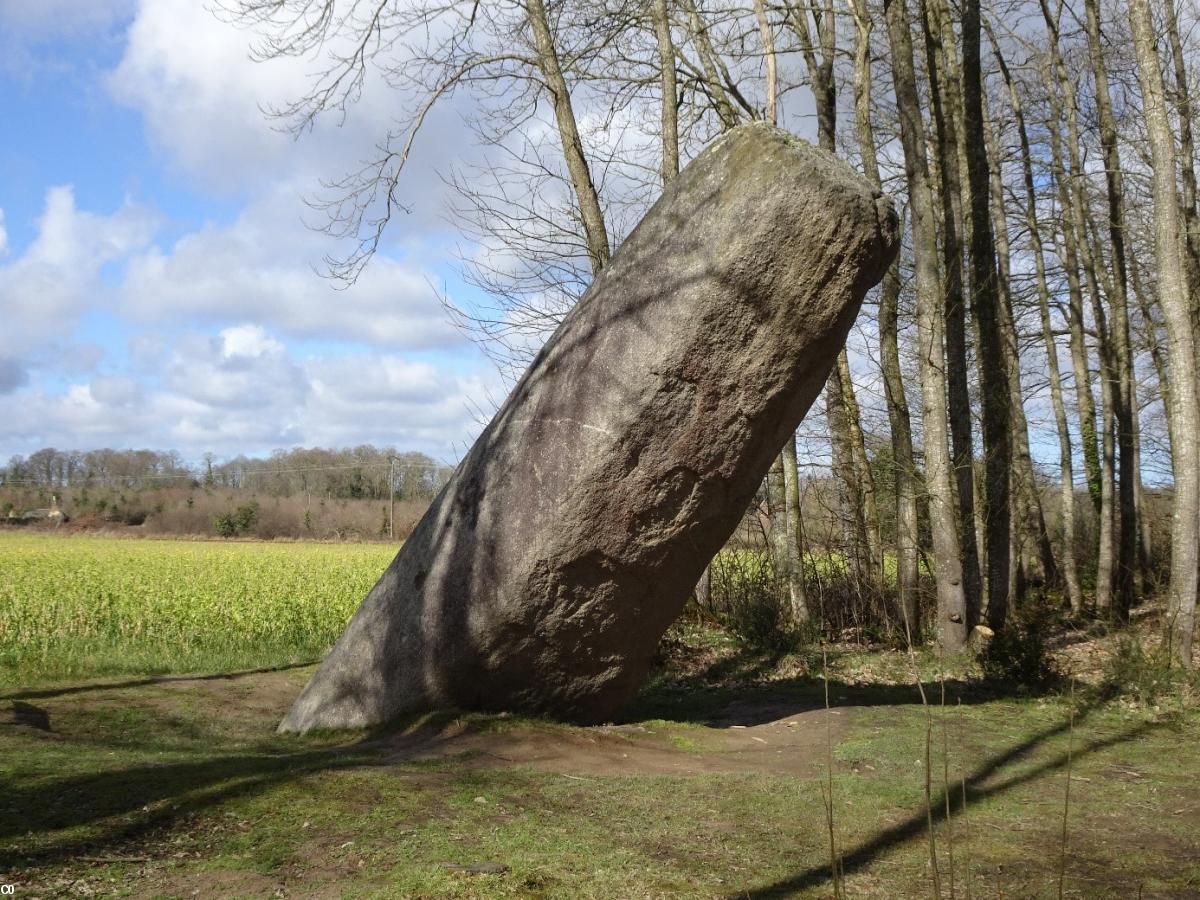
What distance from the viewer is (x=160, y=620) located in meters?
12.0

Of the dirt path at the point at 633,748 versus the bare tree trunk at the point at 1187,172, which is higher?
the bare tree trunk at the point at 1187,172

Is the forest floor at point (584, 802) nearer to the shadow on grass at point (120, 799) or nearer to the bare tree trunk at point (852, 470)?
the shadow on grass at point (120, 799)

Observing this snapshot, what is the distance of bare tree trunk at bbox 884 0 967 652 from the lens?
8922 mm

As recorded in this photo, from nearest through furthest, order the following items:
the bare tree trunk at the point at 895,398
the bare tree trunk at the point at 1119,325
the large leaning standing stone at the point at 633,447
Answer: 1. the large leaning standing stone at the point at 633,447
2. the bare tree trunk at the point at 895,398
3. the bare tree trunk at the point at 1119,325

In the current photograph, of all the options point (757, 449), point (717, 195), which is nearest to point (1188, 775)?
point (757, 449)

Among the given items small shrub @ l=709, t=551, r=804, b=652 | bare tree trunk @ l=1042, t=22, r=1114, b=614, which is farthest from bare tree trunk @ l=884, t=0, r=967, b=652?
bare tree trunk @ l=1042, t=22, r=1114, b=614

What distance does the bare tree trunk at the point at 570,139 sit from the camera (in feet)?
33.0

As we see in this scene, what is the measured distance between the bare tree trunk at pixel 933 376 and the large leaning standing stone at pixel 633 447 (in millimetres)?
3890

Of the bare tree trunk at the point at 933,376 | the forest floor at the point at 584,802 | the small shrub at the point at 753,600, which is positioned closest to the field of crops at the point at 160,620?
the forest floor at the point at 584,802

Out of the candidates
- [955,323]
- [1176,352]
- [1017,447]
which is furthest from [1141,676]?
[1017,447]

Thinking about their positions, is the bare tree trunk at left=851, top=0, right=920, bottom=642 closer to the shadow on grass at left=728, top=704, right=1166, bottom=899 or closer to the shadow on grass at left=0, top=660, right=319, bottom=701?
the shadow on grass at left=728, top=704, right=1166, bottom=899

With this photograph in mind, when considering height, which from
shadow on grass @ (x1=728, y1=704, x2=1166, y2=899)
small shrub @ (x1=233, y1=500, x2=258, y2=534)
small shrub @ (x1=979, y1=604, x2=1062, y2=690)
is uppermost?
small shrub @ (x1=233, y1=500, x2=258, y2=534)

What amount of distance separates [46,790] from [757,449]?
372 centimetres

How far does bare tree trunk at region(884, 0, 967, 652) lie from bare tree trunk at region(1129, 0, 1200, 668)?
170cm
